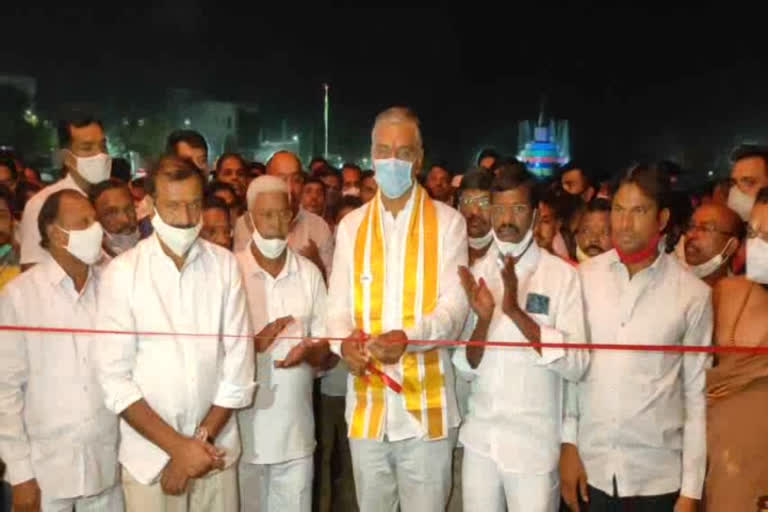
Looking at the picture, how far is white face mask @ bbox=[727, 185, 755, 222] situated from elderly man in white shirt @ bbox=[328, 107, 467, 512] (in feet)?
7.09

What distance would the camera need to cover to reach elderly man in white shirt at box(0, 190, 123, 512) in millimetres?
3025

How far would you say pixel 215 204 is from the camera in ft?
13.2

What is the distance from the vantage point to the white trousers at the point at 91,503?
3.05 metres

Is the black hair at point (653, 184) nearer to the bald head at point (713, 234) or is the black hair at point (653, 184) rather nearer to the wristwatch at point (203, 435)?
the bald head at point (713, 234)

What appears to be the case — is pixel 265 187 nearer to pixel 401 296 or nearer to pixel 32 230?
pixel 401 296

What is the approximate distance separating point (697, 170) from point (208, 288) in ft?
48.5

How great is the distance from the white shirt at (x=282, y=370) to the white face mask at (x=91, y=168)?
121cm

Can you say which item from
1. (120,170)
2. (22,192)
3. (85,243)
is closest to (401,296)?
(85,243)

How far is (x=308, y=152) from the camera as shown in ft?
69.7

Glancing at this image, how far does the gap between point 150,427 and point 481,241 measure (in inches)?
75.4

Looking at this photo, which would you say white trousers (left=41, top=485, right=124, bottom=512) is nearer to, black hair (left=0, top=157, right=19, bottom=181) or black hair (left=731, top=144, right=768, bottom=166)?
black hair (left=731, top=144, right=768, bottom=166)

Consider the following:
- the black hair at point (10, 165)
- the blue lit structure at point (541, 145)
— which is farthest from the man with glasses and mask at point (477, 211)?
the blue lit structure at point (541, 145)

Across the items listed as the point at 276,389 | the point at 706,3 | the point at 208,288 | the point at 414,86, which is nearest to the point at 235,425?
the point at 276,389

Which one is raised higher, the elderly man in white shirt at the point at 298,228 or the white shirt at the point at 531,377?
the elderly man in white shirt at the point at 298,228
